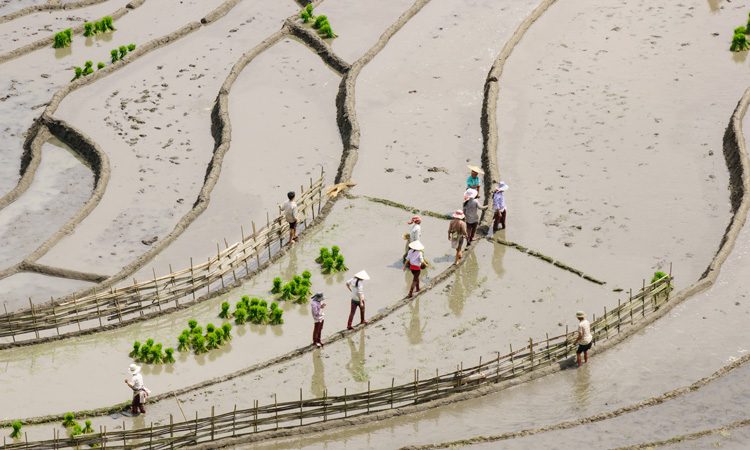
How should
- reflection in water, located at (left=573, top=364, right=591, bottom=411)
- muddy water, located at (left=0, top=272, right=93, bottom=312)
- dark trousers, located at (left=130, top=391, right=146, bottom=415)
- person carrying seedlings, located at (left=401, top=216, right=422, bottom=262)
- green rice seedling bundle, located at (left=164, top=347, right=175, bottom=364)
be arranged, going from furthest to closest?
muddy water, located at (left=0, top=272, right=93, bottom=312), person carrying seedlings, located at (left=401, top=216, right=422, bottom=262), green rice seedling bundle, located at (left=164, top=347, right=175, bottom=364), reflection in water, located at (left=573, top=364, right=591, bottom=411), dark trousers, located at (left=130, top=391, right=146, bottom=415)

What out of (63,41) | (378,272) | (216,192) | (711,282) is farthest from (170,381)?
(63,41)

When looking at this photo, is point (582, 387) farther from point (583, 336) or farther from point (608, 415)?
point (608, 415)

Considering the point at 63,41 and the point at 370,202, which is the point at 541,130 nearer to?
the point at 370,202

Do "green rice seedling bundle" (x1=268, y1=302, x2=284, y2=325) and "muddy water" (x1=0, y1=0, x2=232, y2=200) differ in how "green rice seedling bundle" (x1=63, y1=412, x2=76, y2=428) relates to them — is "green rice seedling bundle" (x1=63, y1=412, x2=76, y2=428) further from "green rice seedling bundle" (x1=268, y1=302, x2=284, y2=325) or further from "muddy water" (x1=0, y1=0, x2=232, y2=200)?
"muddy water" (x1=0, y1=0, x2=232, y2=200)

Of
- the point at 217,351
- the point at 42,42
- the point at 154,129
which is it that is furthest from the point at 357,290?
the point at 42,42

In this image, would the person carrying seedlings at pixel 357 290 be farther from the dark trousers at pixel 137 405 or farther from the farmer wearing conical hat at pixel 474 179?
the farmer wearing conical hat at pixel 474 179

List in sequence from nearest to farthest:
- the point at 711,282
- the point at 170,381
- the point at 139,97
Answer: the point at 170,381, the point at 711,282, the point at 139,97

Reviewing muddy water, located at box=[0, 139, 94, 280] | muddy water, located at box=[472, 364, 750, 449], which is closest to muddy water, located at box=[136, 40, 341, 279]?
muddy water, located at box=[0, 139, 94, 280]
